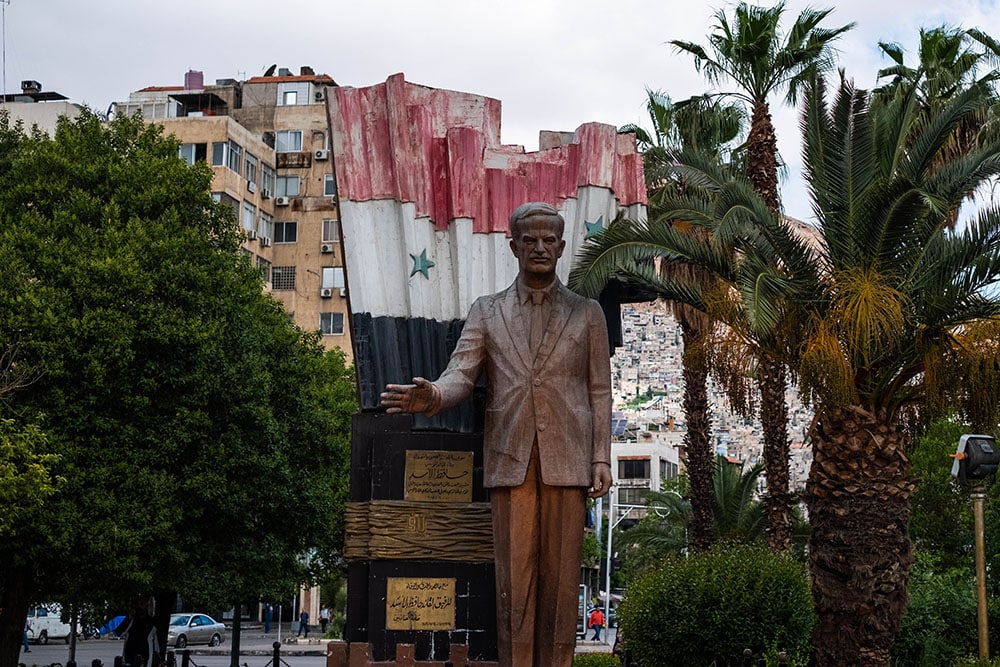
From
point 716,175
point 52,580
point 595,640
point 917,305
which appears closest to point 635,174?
point 917,305

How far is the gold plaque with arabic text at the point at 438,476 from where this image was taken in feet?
32.7

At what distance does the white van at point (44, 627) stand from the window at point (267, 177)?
838 inches

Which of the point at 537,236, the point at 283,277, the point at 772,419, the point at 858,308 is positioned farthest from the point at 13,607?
the point at 283,277

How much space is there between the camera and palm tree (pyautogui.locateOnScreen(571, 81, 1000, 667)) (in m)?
14.7

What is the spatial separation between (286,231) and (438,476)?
5272cm

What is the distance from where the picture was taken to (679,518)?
40062 millimetres

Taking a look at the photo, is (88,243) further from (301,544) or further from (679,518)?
(679,518)

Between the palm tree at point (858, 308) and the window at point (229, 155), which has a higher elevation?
the window at point (229, 155)

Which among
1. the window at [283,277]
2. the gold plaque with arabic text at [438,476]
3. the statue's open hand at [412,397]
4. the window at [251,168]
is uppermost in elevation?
the window at [251,168]

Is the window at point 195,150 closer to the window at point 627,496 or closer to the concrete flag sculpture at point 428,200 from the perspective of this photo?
the concrete flag sculpture at point 428,200

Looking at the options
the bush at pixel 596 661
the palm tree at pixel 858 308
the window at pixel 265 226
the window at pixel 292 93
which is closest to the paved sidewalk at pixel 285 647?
the bush at pixel 596 661

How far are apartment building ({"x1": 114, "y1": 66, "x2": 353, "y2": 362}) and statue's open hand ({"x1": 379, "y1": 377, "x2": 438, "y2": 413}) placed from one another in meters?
50.9

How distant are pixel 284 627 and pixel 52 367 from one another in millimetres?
45036

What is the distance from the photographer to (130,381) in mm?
20875
